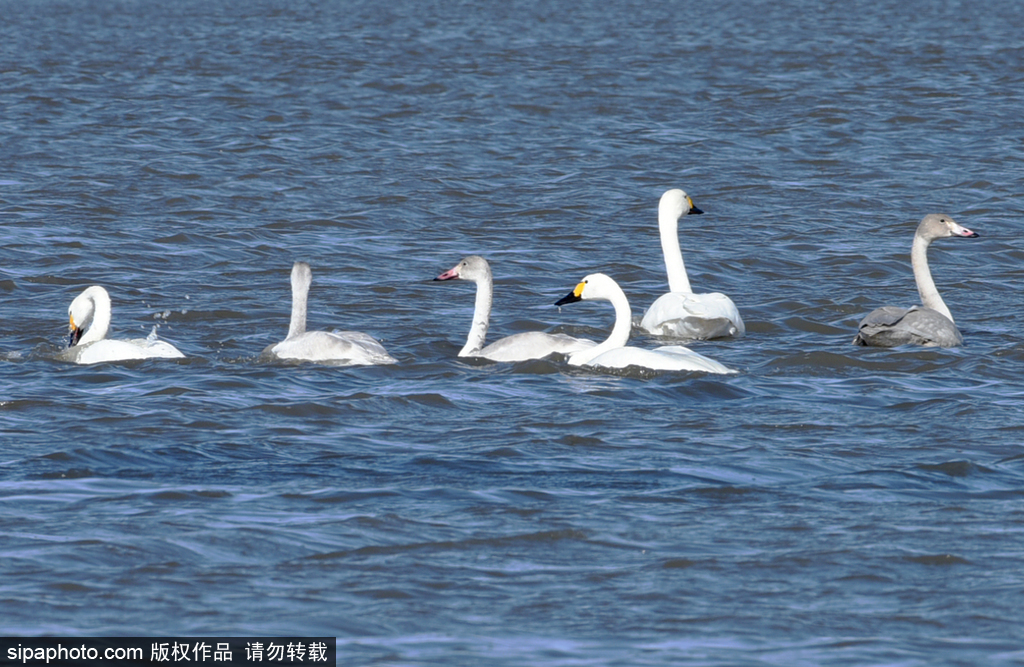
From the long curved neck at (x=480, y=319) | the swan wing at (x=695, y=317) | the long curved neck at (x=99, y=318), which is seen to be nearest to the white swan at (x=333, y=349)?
the long curved neck at (x=480, y=319)

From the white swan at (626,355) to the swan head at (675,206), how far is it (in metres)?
2.65

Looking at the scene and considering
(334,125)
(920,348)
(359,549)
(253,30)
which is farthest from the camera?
(253,30)

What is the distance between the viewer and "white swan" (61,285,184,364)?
10664 millimetres

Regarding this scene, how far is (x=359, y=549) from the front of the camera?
22.4 ft

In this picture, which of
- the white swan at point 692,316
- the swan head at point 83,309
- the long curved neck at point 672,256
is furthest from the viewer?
the long curved neck at point 672,256

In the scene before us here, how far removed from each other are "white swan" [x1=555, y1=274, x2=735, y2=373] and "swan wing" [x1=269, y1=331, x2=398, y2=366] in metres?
1.24

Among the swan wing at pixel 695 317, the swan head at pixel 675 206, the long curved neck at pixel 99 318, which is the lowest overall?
the swan wing at pixel 695 317

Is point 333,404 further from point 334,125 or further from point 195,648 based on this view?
point 334,125

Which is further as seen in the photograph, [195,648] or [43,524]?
[43,524]

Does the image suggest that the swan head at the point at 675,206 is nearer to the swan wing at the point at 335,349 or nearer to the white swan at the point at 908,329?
the white swan at the point at 908,329

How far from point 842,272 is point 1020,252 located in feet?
6.26

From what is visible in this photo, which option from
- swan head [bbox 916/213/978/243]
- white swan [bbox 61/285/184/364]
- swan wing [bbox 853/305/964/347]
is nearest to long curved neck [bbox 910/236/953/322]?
swan head [bbox 916/213/978/243]

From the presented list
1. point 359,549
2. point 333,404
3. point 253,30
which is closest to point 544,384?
point 333,404

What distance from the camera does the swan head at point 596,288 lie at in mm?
11141
